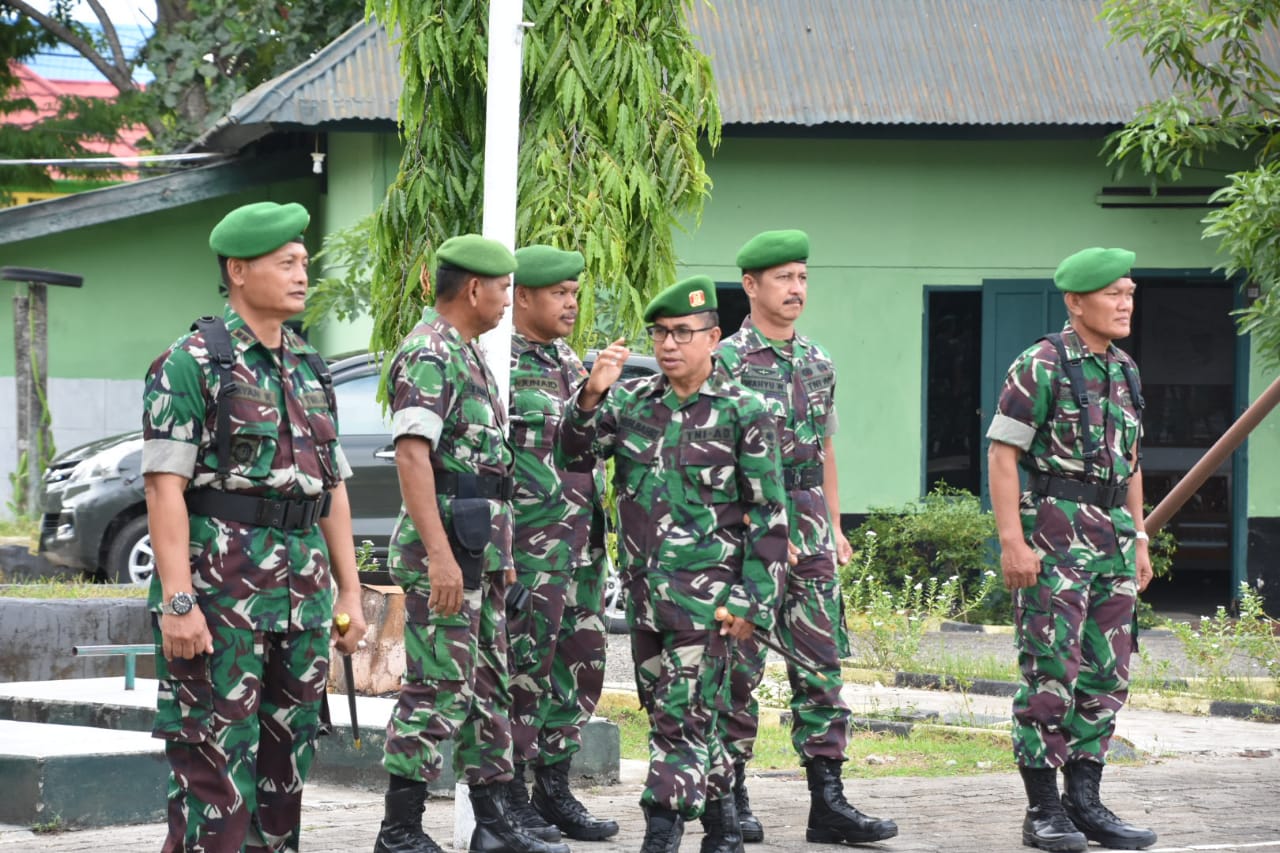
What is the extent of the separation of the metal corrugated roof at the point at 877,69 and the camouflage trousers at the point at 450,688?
852 cm

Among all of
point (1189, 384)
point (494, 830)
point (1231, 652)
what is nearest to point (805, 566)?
point (494, 830)

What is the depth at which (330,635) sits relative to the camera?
5223 millimetres

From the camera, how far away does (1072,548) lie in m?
6.69

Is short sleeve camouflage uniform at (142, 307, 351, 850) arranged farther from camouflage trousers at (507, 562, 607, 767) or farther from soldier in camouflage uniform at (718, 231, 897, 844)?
soldier in camouflage uniform at (718, 231, 897, 844)

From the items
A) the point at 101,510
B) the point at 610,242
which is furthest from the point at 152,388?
the point at 101,510

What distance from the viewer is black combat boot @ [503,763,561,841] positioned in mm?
6406

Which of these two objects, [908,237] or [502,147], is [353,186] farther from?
[502,147]

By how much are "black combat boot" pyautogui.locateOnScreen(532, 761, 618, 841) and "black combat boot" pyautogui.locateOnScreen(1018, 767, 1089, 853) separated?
147 cm

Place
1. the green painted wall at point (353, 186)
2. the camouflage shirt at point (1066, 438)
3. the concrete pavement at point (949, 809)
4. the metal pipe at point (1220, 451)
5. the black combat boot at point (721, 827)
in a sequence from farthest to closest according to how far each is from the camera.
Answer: the green painted wall at point (353, 186)
the metal pipe at point (1220, 451)
the camouflage shirt at point (1066, 438)
the concrete pavement at point (949, 809)
the black combat boot at point (721, 827)

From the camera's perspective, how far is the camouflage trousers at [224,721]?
4.88 m

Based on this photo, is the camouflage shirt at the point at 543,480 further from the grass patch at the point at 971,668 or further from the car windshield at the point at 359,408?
the car windshield at the point at 359,408

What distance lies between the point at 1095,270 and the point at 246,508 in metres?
3.34

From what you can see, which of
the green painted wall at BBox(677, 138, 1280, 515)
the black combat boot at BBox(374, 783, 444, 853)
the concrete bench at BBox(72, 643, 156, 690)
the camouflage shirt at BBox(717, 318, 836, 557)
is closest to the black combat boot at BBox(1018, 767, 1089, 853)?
the camouflage shirt at BBox(717, 318, 836, 557)

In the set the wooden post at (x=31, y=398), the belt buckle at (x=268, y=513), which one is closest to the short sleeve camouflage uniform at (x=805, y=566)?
the belt buckle at (x=268, y=513)
